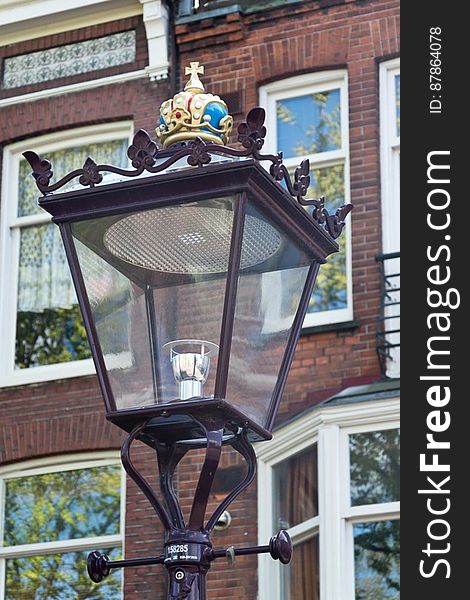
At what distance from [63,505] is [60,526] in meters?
0.19

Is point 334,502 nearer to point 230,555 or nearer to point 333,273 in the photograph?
point 333,273

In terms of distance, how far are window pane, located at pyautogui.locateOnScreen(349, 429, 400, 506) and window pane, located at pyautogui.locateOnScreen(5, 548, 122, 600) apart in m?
2.26

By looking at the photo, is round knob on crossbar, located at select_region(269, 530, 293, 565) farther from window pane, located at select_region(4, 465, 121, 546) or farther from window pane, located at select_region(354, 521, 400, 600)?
window pane, located at select_region(4, 465, 121, 546)

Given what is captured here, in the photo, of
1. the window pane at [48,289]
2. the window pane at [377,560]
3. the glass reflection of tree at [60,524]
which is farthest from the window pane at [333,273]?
the glass reflection of tree at [60,524]

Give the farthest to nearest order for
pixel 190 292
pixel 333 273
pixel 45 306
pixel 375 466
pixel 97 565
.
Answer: pixel 45 306 → pixel 333 273 → pixel 375 466 → pixel 190 292 → pixel 97 565

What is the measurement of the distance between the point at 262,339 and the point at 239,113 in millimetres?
8124

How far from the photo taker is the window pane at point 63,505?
40.7 ft

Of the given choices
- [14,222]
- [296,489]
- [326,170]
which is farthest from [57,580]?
[326,170]

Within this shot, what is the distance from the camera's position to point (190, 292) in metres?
4.94

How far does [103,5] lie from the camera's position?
13.8 metres

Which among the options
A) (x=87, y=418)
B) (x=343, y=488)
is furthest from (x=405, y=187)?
(x=87, y=418)

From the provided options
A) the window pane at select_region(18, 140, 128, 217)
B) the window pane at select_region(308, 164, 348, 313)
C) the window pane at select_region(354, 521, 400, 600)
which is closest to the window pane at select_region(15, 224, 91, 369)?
the window pane at select_region(18, 140, 128, 217)

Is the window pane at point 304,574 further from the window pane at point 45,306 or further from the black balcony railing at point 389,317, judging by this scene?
the window pane at point 45,306

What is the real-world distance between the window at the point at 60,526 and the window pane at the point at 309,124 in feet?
10.5
